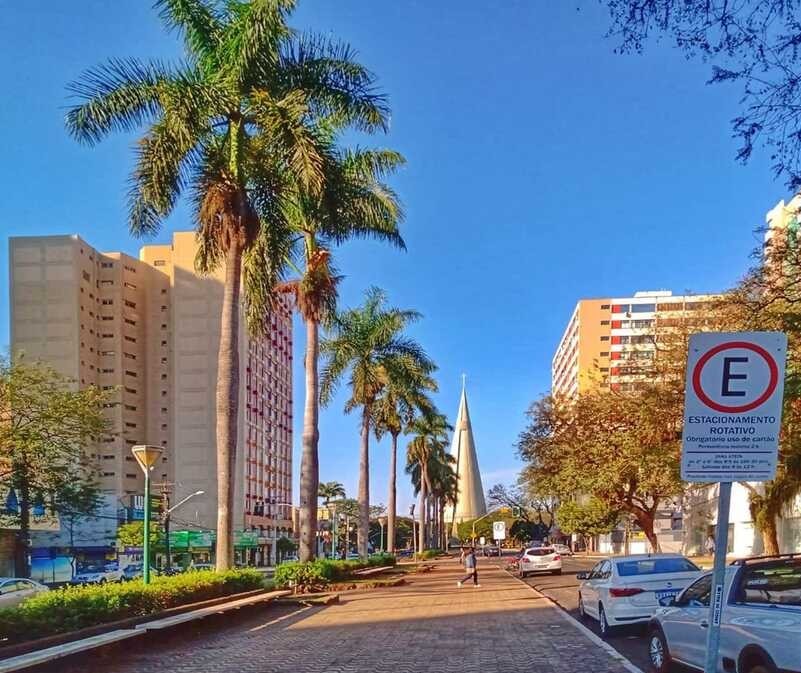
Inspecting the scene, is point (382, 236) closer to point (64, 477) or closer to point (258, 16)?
point (258, 16)

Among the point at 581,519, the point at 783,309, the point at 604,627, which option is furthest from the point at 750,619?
the point at 581,519

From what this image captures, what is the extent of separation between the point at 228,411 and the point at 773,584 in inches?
557

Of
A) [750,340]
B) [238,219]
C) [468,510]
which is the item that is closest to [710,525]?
[238,219]

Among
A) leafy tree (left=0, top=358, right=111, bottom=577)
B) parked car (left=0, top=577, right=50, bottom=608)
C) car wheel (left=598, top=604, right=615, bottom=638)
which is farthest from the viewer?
leafy tree (left=0, top=358, right=111, bottom=577)

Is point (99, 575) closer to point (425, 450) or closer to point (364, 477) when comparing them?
point (364, 477)

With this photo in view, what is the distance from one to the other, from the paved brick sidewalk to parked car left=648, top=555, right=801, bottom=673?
184cm

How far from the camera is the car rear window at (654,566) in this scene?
566 inches

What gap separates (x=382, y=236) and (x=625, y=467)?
41.7ft

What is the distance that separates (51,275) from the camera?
93.1m

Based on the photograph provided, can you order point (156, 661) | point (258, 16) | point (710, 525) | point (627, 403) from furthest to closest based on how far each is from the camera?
point (710, 525) < point (627, 403) < point (258, 16) < point (156, 661)

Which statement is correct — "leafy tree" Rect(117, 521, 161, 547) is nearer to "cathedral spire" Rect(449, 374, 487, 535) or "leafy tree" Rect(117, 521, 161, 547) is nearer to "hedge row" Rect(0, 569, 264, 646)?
"hedge row" Rect(0, 569, 264, 646)

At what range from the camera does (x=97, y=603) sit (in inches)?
511

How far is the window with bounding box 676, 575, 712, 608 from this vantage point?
875cm

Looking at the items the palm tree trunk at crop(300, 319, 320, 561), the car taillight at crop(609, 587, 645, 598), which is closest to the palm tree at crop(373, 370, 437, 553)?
the palm tree trunk at crop(300, 319, 320, 561)
